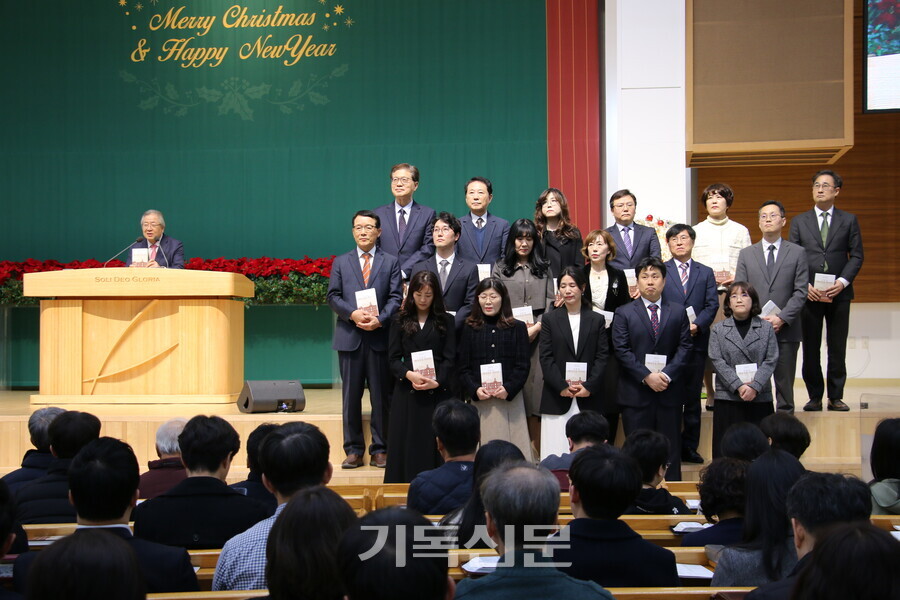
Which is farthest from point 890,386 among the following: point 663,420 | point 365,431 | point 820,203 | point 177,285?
point 177,285

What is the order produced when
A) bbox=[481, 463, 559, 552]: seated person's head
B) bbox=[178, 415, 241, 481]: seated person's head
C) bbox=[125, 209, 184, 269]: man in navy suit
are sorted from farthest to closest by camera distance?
bbox=[125, 209, 184, 269]: man in navy suit < bbox=[178, 415, 241, 481]: seated person's head < bbox=[481, 463, 559, 552]: seated person's head

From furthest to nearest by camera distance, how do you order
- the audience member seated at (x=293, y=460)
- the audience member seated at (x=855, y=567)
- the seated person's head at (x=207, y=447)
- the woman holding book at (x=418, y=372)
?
the woman holding book at (x=418, y=372) < the seated person's head at (x=207, y=447) < the audience member seated at (x=293, y=460) < the audience member seated at (x=855, y=567)

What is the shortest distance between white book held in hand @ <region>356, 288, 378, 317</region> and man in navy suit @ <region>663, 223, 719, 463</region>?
164cm

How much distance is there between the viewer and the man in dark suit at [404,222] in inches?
216

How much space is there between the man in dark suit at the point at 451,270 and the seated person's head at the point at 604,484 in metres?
2.90

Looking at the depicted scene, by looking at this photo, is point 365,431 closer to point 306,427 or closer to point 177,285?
point 177,285

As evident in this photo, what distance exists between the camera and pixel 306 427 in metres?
2.46

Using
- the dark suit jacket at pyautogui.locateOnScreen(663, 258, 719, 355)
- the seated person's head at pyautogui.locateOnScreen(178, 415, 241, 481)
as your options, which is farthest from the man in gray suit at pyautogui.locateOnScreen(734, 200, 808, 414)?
the seated person's head at pyautogui.locateOnScreen(178, 415, 241, 481)

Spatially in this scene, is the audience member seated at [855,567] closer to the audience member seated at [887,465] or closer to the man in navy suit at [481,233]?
the audience member seated at [887,465]

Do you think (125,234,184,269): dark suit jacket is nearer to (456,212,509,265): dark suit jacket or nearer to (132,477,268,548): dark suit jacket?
(456,212,509,265): dark suit jacket

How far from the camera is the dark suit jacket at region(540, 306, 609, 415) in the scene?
479 centimetres

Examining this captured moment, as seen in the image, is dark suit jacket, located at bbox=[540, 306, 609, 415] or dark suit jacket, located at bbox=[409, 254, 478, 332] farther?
dark suit jacket, located at bbox=[409, 254, 478, 332]

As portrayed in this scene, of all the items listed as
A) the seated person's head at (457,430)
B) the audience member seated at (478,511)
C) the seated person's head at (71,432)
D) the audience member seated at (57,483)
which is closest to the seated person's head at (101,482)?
the audience member seated at (57,483)

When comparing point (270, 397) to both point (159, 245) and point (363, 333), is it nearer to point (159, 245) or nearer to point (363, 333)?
point (363, 333)
